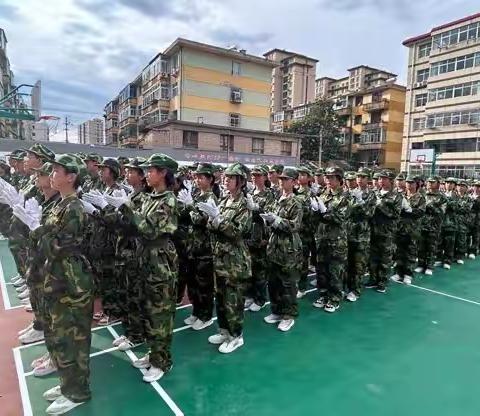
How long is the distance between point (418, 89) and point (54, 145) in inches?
1149

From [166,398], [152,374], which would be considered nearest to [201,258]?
[152,374]

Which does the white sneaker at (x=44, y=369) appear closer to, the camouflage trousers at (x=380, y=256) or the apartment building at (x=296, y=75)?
the camouflage trousers at (x=380, y=256)

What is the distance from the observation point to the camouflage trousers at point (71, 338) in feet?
8.07

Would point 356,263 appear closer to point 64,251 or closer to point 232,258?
point 232,258

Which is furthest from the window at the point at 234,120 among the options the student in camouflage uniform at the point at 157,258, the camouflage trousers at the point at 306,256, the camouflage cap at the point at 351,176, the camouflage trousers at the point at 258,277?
the student in camouflage uniform at the point at 157,258

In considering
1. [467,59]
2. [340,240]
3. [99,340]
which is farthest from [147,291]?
[467,59]

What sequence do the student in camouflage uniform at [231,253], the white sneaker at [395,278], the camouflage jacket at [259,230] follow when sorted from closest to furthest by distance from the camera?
the student in camouflage uniform at [231,253], the camouflage jacket at [259,230], the white sneaker at [395,278]

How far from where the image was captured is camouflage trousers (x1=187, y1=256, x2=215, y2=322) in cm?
389

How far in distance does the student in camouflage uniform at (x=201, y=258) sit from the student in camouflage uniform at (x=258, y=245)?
76cm

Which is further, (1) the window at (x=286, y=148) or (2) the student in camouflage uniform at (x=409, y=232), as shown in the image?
(1) the window at (x=286, y=148)

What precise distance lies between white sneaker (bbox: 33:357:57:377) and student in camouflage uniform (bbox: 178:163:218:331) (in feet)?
4.77

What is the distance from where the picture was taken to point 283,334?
385 cm

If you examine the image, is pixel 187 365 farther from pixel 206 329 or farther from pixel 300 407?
pixel 300 407

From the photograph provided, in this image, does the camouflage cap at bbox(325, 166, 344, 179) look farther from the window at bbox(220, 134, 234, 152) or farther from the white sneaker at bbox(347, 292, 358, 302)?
the window at bbox(220, 134, 234, 152)
